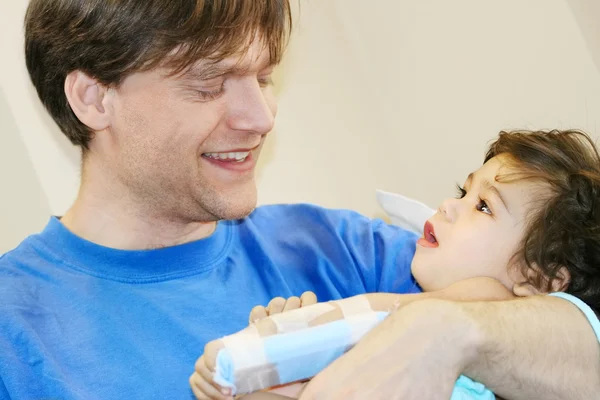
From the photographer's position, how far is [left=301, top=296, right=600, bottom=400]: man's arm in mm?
1041

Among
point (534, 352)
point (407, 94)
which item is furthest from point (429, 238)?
point (407, 94)

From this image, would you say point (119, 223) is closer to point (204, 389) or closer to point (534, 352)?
point (204, 389)

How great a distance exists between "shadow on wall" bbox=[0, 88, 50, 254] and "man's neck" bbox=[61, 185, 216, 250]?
0.26m

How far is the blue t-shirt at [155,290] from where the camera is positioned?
3.95 feet

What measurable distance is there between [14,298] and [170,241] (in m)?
0.33

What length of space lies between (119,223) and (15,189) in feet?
1.24

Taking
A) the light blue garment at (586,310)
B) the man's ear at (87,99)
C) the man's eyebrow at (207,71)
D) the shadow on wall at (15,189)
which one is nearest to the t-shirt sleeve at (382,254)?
the light blue garment at (586,310)

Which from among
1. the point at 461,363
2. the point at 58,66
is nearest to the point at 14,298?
the point at 58,66

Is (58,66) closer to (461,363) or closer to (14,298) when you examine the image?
(14,298)

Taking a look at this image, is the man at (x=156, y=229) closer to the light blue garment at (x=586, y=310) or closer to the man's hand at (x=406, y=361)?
the light blue garment at (x=586, y=310)

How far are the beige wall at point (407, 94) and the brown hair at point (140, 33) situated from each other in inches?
13.8

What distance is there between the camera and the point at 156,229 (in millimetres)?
1449

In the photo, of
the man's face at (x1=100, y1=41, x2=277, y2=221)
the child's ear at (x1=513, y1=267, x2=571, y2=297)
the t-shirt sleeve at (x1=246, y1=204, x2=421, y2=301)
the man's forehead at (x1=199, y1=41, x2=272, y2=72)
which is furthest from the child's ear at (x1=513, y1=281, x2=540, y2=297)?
the man's forehead at (x1=199, y1=41, x2=272, y2=72)

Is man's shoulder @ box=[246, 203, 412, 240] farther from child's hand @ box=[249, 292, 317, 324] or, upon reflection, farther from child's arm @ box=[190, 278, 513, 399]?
child's hand @ box=[249, 292, 317, 324]
